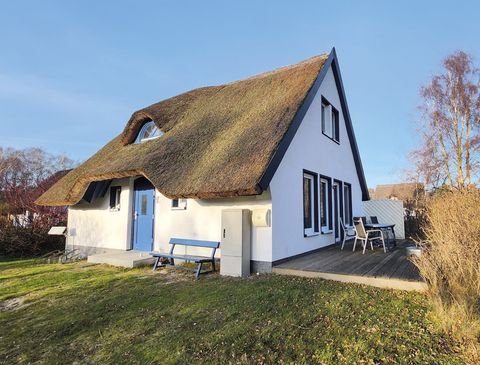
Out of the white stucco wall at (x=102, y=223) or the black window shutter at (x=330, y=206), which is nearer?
the white stucco wall at (x=102, y=223)

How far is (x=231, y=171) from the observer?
273 inches

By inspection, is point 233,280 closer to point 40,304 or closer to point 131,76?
A: point 40,304

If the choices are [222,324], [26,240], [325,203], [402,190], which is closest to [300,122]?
[325,203]

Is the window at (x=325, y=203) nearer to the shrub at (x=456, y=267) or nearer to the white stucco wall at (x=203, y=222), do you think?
the white stucco wall at (x=203, y=222)

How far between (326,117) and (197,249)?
22.5 ft

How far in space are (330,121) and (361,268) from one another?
669 cm

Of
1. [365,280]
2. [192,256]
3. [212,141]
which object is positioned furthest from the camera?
[212,141]

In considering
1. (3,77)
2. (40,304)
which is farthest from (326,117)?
(3,77)

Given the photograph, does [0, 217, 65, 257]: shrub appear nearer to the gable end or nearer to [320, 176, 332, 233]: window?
[320, 176, 332, 233]: window

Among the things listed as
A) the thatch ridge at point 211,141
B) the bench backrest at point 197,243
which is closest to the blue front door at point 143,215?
the thatch ridge at point 211,141

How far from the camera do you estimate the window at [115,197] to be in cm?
1080

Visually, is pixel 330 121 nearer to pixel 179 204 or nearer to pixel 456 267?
pixel 179 204

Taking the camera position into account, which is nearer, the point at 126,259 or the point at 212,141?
the point at 126,259

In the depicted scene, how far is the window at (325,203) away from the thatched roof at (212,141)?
3528 millimetres
